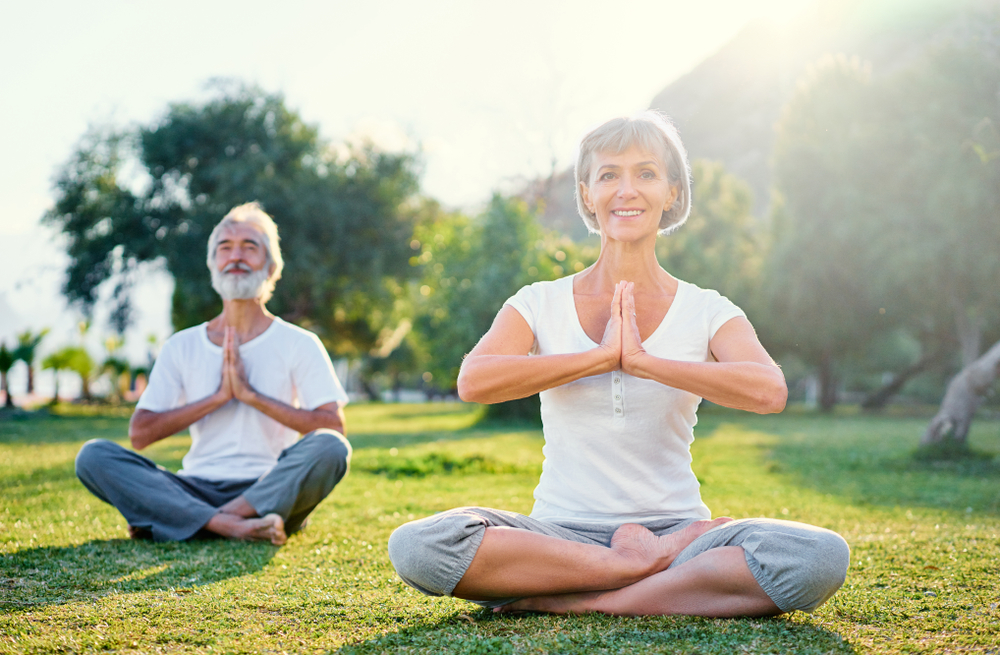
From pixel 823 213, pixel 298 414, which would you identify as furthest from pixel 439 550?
pixel 823 213

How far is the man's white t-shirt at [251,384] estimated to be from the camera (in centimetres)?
429

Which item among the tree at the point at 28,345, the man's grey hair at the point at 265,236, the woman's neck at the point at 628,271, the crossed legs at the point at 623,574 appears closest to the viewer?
the crossed legs at the point at 623,574

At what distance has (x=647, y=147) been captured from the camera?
112 inches

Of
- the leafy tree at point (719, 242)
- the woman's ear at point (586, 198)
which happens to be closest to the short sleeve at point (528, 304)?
the woman's ear at point (586, 198)

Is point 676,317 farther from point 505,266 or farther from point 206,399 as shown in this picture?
point 505,266

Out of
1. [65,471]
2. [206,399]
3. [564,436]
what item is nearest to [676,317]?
[564,436]

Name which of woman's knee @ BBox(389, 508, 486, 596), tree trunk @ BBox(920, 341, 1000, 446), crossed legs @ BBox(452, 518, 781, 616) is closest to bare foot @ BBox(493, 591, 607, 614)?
crossed legs @ BBox(452, 518, 781, 616)

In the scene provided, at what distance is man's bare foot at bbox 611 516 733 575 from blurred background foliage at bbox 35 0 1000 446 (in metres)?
12.8

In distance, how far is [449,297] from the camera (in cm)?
1709

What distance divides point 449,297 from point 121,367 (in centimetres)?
1002

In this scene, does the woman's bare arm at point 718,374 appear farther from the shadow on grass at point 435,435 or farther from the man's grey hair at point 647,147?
the shadow on grass at point 435,435

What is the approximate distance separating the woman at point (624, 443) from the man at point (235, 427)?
5.35 ft

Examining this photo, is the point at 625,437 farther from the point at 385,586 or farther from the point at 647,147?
the point at 385,586

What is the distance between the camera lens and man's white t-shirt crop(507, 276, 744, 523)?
2.66m
